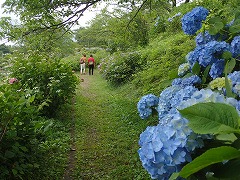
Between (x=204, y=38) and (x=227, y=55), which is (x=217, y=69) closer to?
(x=227, y=55)

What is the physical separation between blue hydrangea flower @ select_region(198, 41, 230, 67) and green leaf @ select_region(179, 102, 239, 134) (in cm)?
123

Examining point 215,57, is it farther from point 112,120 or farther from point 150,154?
point 112,120

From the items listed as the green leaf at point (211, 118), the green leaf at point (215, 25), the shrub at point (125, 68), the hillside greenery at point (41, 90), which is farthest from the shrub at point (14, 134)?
the shrub at point (125, 68)

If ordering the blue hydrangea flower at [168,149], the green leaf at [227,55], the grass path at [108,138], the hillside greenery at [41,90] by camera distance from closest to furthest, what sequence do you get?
1. the blue hydrangea flower at [168,149]
2. the green leaf at [227,55]
3. the hillside greenery at [41,90]
4. the grass path at [108,138]

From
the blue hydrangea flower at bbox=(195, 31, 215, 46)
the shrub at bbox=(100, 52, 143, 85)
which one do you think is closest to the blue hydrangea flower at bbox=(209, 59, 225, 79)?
the blue hydrangea flower at bbox=(195, 31, 215, 46)

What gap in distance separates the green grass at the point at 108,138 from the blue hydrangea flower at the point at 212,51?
76.4 inches

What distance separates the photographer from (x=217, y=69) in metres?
1.91

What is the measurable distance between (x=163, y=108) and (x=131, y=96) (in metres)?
5.79

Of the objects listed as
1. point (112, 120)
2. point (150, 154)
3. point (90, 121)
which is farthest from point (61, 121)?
point (150, 154)

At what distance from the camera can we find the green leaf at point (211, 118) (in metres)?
0.79

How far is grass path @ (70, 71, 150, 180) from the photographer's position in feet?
12.5

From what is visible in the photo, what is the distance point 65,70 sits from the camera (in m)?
6.25

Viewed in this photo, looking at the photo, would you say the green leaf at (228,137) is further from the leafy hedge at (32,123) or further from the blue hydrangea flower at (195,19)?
the leafy hedge at (32,123)

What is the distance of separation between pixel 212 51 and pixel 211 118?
127cm
